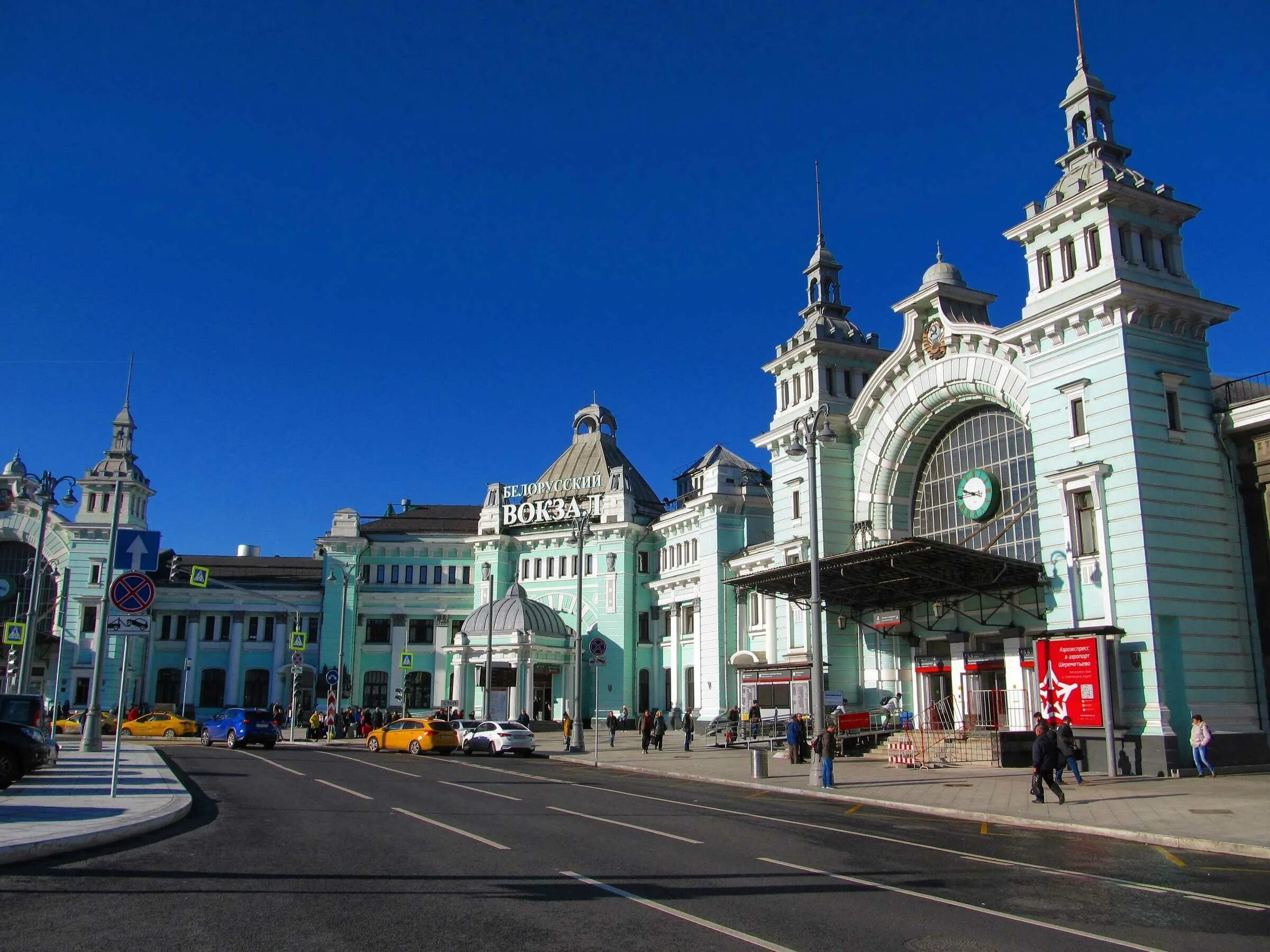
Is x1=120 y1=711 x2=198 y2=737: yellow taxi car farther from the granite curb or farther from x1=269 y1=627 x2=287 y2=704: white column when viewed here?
the granite curb

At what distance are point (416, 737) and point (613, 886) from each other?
32167 millimetres

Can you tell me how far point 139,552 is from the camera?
83.4 feet

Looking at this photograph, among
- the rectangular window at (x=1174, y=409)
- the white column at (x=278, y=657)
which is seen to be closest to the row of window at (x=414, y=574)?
the white column at (x=278, y=657)

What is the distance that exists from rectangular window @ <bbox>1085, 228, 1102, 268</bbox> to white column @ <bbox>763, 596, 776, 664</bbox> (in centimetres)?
2121

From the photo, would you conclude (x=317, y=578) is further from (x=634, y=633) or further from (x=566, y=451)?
(x=634, y=633)

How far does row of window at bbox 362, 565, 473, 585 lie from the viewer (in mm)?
74000

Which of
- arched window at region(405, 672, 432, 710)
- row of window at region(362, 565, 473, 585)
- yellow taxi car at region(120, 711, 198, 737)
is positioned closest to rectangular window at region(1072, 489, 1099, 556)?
yellow taxi car at region(120, 711, 198, 737)

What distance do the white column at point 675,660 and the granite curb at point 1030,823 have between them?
3136 cm

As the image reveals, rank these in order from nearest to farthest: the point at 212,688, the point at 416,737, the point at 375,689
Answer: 1. the point at 416,737
2. the point at 375,689
3. the point at 212,688

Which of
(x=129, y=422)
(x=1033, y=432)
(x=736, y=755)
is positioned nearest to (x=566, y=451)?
(x=129, y=422)

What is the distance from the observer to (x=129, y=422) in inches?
2911

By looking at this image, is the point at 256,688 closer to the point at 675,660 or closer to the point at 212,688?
the point at 212,688

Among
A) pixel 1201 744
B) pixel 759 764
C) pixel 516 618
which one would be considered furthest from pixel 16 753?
pixel 516 618

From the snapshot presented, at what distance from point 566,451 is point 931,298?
42.4 metres
